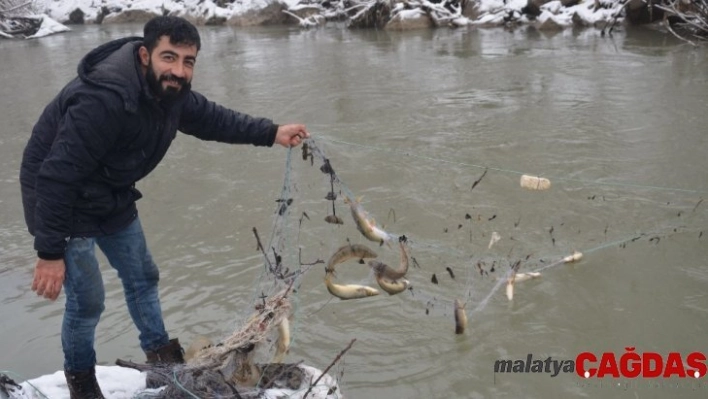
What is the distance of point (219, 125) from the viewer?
349 centimetres

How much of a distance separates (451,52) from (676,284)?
11.8 meters

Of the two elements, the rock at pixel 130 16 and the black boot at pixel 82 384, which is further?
the rock at pixel 130 16

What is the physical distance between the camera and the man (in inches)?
102

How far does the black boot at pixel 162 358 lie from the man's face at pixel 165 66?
1456mm

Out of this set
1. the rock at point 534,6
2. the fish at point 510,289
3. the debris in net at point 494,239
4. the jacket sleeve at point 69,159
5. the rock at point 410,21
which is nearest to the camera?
the jacket sleeve at point 69,159

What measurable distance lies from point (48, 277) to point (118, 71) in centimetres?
95

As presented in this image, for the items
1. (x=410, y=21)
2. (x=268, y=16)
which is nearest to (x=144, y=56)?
(x=410, y=21)

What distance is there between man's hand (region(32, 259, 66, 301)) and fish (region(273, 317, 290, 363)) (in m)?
1.10

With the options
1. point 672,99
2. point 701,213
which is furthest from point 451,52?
point 701,213

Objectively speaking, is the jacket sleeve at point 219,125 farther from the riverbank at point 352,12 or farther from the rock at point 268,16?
the rock at point 268,16

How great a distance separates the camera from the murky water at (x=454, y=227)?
3842 mm

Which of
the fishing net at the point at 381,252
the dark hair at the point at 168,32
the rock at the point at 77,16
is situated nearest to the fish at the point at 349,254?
the fishing net at the point at 381,252

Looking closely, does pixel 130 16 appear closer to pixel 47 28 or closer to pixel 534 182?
pixel 47 28

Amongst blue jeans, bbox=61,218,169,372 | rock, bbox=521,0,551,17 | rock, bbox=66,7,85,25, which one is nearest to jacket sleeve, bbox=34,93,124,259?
blue jeans, bbox=61,218,169,372
